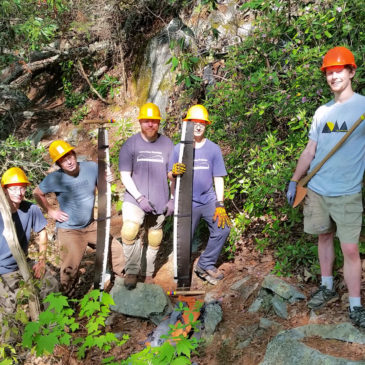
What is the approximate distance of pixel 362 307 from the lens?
11.2 feet

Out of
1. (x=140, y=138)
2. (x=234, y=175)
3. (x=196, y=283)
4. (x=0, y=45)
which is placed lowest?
(x=196, y=283)

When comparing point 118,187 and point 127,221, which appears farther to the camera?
point 118,187

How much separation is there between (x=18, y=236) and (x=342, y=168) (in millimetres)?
3677

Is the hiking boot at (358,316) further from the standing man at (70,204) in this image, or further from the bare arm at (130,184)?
the standing man at (70,204)

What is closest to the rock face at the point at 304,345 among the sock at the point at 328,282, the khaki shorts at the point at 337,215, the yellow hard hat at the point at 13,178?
the sock at the point at 328,282

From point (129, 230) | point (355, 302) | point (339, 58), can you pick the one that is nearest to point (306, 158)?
point (339, 58)

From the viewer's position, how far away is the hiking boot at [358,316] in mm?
3314

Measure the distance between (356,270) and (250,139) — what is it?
3.39 meters

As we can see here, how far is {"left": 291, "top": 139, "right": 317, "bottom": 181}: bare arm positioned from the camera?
3.62 metres

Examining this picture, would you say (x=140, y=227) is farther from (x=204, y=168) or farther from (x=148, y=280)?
(x=204, y=168)

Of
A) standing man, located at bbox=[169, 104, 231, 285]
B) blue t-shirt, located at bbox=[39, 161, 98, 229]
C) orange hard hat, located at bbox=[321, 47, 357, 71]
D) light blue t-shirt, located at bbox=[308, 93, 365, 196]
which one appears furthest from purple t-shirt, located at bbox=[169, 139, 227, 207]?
orange hard hat, located at bbox=[321, 47, 357, 71]

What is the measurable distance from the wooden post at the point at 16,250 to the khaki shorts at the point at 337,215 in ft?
9.53

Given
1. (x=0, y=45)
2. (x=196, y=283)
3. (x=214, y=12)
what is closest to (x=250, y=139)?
(x=196, y=283)

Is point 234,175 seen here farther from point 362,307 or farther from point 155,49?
point 155,49
